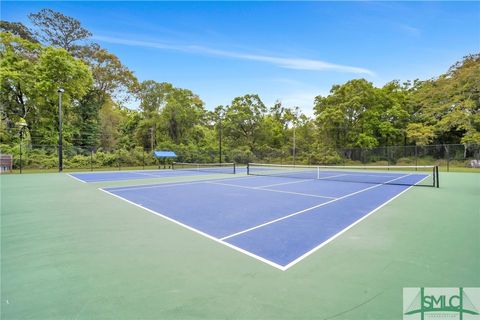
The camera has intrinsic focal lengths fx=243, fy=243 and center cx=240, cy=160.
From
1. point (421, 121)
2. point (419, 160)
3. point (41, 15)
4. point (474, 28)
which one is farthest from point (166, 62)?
point (421, 121)

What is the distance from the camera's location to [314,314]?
187cm

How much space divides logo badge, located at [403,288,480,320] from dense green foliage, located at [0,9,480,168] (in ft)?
58.6

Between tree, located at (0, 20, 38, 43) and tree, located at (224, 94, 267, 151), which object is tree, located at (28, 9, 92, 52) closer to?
tree, located at (0, 20, 38, 43)

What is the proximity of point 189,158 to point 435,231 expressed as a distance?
79.0 feet

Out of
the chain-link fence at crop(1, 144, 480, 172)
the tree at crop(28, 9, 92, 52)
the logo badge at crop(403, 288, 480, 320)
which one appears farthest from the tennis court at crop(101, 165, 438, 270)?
the tree at crop(28, 9, 92, 52)

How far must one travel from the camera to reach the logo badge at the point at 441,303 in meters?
2.00

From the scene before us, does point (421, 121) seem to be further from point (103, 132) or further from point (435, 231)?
point (103, 132)

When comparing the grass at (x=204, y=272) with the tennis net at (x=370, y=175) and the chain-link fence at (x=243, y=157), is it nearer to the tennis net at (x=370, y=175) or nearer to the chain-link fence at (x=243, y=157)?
the tennis net at (x=370, y=175)

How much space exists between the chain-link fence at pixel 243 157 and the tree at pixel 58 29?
39.6 feet

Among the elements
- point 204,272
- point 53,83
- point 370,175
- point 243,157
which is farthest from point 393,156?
point 53,83

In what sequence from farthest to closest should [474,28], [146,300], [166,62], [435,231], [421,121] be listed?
[421,121] < [166,62] < [474,28] < [435,231] < [146,300]

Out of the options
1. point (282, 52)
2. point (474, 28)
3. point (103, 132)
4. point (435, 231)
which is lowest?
point (435, 231)

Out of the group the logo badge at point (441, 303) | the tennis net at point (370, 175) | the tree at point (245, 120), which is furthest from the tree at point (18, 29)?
the logo badge at point (441, 303)

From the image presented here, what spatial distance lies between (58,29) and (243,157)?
24529 mm
